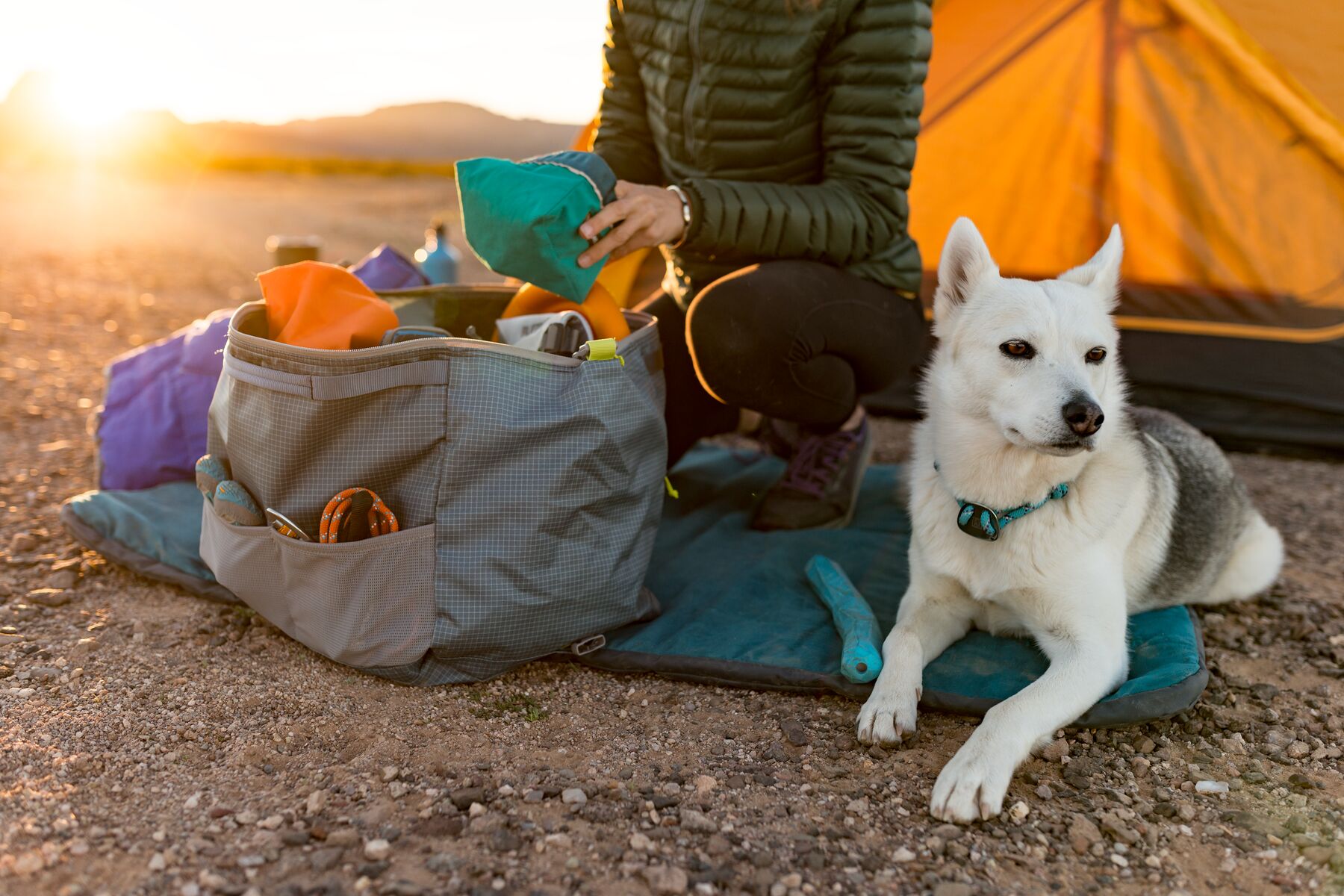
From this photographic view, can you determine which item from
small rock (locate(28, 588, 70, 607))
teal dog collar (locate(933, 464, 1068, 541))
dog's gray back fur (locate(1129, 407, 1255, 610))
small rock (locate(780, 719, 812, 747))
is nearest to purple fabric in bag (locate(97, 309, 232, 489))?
small rock (locate(28, 588, 70, 607))

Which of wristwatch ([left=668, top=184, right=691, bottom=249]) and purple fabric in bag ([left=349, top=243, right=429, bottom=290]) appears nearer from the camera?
wristwatch ([left=668, top=184, right=691, bottom=249])

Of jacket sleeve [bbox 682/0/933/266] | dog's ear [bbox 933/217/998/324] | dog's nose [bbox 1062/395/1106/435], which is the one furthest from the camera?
jacket sleeve [bbox 682/0/933/266]

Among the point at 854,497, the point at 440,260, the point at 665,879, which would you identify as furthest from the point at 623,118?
the point at 665,879

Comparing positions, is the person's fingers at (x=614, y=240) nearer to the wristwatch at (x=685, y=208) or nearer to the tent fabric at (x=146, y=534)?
the wristwatch at (x=685, y=208)

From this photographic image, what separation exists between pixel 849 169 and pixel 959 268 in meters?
0.56

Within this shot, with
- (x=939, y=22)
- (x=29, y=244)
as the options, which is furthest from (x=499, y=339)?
(x=29, y=244)

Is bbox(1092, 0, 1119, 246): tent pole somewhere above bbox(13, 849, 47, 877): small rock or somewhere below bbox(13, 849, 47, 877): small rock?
above

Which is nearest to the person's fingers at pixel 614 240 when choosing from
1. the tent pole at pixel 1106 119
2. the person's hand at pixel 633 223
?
the person's hand at pixel 633 223

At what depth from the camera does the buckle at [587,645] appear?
7.18ft

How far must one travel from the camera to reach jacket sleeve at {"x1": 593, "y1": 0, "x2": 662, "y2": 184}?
10.00 feet

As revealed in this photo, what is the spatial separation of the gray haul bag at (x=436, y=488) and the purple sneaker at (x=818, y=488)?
37.8 inches

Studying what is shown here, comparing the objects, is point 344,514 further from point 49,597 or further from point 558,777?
point 49,597

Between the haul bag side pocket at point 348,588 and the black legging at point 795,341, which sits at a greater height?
the black legging at point 795,341

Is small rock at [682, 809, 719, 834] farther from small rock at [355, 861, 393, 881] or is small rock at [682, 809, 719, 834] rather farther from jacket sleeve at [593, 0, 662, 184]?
jacket sleeve at [593, 0, 662, 184]
